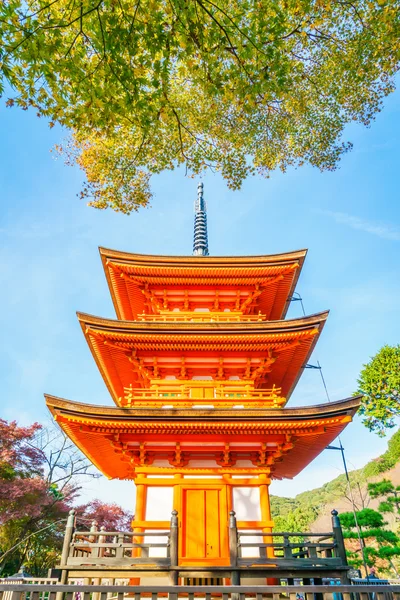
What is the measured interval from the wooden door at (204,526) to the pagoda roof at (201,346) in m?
3.84

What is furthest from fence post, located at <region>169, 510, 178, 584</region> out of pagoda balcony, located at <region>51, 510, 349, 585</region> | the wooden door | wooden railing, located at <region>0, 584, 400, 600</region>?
wooden railing, located at <region>0, 584, 400, 600</region>

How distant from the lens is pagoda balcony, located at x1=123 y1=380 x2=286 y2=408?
12.6 meters

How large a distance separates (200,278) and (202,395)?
4651 mm

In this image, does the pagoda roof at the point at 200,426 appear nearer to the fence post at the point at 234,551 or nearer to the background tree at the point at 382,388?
the fence post at the point at 234,551

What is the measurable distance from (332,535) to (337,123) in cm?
1005

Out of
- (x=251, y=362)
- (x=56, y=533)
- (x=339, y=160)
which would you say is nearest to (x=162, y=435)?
(x=251, y=362)

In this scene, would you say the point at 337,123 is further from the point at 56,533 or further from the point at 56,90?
the point at 56,533

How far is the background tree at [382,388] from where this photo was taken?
1111 inches

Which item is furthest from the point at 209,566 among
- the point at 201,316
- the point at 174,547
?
the point at 201,316

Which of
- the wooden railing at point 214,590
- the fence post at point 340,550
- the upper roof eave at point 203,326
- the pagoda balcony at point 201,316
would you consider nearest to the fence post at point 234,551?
the fence post at point 340,550

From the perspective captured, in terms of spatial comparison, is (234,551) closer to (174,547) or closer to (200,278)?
(174,547)

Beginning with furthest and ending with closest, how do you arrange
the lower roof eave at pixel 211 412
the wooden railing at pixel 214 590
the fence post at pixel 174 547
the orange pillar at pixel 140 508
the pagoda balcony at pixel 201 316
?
1. the pagoda balcony at pixel 201 316
2. the lower roof eave at pixel 211 412
3. the orange pillar at pixel 140 508
4. the fence post at pixel 174 547
5. the wooden railing at pixel 214 590

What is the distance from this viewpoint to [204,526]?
37.0 feet

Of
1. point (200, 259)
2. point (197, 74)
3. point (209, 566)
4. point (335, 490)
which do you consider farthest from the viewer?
point (335, 490)
